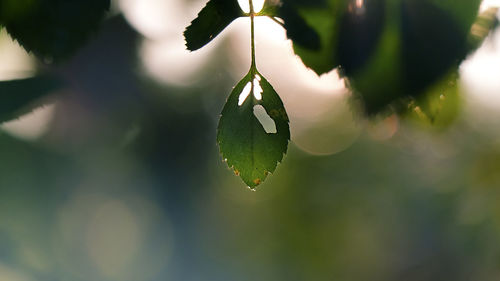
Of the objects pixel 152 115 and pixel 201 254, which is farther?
pixel 201 254

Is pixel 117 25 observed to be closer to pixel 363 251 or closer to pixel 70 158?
pixel 363 251

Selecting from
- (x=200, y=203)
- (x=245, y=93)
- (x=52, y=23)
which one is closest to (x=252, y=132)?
(x=245, y=93)

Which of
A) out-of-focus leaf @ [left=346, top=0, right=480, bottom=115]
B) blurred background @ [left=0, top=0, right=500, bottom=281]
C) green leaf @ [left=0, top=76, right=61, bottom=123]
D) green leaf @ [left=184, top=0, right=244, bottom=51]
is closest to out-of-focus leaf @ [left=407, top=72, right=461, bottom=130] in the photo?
out-of-focus leaf @ [left=346, top=0, right=480, bottom=115]

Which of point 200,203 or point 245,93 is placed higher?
point 200,203

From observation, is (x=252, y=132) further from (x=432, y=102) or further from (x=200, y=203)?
(x=200, y=203)

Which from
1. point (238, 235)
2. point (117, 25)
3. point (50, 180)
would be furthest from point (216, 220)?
point (117, 25)

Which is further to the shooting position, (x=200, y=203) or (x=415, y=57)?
(x=200, y=203)
